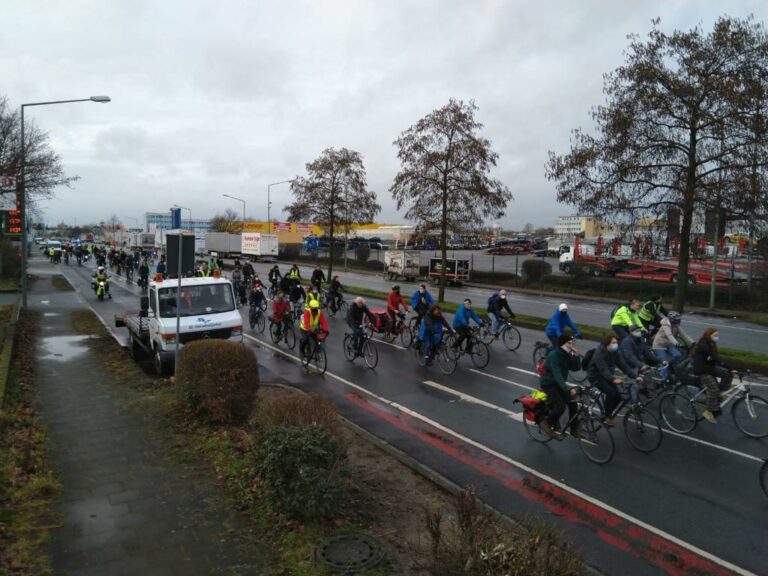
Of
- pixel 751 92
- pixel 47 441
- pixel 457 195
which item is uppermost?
pixel 751 92

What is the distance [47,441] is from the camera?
7387mm

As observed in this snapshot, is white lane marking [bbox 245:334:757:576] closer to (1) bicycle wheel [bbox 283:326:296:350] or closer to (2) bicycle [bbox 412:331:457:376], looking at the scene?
(2) bicycle [bbox 412:331:457:376]

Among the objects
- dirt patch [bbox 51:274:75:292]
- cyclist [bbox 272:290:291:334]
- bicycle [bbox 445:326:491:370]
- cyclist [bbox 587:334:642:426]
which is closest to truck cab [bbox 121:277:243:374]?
cyclist [bbox 272:290:291:334]

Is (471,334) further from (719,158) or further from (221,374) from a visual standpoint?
(719,158)

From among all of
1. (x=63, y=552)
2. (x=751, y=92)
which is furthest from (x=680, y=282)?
(x=63, y=552)

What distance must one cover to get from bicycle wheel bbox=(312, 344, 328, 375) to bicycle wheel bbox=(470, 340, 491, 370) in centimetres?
325

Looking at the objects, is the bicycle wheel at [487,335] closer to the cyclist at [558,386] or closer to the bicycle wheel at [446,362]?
the bicycle wheel at [446,362]

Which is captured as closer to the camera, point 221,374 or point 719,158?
point 221,374

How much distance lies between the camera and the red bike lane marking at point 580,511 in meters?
4.89

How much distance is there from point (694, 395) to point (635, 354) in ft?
4.65

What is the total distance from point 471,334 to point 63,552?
30.4 feet

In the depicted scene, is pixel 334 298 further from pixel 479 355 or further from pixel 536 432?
pixel 536 432

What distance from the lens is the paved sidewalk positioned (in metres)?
4.52

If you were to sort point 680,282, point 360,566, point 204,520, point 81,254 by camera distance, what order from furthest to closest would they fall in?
point 81,254, point 680,282, point 204,520, point 360,566
